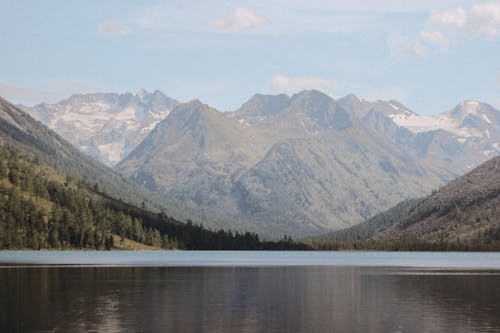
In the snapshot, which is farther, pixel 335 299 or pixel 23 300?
pixel 335 299

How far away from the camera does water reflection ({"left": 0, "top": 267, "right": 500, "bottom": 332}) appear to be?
83438 mm

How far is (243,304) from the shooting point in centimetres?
10719

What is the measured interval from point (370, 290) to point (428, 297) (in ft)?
48.6

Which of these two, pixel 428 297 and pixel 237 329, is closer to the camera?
pixel 237 329

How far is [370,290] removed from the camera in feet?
434

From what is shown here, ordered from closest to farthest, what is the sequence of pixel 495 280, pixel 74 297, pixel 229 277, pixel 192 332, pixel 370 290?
pixel 192 332, pixel 74 297, pixel 370 290, pixel 495 280, pixel 229 277

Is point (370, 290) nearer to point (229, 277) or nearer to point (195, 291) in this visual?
point (195, 291)

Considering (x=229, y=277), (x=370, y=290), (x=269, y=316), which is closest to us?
(x=269, y=316)

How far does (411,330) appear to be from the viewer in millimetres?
80625

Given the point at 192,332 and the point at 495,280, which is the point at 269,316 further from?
the point at 495,280

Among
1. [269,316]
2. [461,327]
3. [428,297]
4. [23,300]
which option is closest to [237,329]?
[269,316]

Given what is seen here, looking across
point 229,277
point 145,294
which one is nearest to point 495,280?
point 229,277

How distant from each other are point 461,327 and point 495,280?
78.4m

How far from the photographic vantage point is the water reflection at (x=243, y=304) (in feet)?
274
